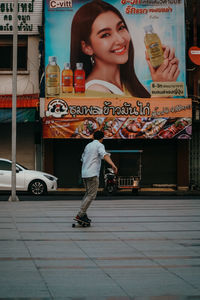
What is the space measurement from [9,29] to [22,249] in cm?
2179

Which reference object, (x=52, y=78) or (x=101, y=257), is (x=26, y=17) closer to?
(x=52, y=78)

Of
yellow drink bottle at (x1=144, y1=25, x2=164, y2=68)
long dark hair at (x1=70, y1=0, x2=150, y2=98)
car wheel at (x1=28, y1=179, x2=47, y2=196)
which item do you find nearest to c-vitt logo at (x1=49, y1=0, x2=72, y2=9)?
long dark hair at (x1=70, y1=0, x2=150, y2=98)

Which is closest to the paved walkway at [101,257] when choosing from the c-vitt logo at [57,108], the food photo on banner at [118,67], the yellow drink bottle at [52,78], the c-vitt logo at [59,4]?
the c-vitt logo at [57,108]

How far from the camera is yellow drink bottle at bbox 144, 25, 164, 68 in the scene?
28.8 m

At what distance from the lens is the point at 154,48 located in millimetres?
28844

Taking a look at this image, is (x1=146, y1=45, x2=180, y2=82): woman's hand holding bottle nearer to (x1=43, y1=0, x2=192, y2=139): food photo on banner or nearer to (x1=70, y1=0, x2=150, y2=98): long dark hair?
(x1=43, y1=0, x2=192, y2=139): food photo on banner

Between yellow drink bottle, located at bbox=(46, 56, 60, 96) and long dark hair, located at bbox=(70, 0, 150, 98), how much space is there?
774mm

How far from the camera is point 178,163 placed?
29750 mm

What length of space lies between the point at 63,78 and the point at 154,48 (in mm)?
4285

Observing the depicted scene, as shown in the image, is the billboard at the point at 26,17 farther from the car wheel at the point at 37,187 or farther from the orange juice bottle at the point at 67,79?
the car wheel at the point at 37,187

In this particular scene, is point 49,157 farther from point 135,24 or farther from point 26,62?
point 135,24

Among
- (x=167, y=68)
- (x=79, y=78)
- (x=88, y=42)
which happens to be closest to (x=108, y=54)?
(x=88, y=42)

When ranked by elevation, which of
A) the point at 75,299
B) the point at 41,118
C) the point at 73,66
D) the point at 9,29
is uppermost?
the point at 9,29

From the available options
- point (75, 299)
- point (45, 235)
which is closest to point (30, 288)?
point (75, 299)
